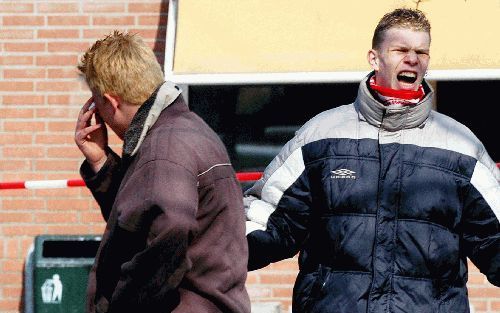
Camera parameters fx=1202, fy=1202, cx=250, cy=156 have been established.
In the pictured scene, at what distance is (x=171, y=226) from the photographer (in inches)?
128

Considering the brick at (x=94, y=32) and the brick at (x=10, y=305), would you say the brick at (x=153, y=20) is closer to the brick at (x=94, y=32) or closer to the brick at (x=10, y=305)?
the brick at (x=94, y=32)

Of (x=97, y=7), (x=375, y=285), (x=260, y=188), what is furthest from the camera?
(x=97, y=7)

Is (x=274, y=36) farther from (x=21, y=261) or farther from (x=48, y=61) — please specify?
(x=21, y=261)

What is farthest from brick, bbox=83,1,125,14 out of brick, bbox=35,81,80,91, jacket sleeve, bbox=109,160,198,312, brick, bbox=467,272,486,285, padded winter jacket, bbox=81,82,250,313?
jacket sleeve, bbox=109,160,198,312

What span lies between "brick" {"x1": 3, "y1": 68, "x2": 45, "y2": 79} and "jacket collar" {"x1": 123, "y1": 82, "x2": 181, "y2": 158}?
163 inches

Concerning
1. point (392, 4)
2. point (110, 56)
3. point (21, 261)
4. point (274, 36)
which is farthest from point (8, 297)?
point (110, 56)

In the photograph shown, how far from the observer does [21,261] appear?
7.62 meters

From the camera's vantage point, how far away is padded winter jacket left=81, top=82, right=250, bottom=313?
3301 mm

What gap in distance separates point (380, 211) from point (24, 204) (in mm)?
4056

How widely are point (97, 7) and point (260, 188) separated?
3.53 meters

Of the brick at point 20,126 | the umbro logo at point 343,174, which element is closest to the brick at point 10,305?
the brick at point 20,126

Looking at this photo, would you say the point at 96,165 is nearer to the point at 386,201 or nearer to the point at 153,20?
the point at 386,201

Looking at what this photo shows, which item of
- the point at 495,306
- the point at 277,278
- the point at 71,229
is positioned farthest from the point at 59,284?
the point at 495,306

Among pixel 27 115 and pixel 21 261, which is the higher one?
pixel 27 115
